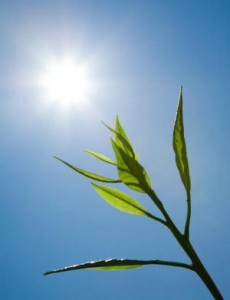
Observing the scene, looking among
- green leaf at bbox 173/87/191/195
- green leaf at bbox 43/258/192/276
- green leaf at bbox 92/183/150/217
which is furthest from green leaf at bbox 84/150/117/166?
green leaf at bbox 43/258/192/276

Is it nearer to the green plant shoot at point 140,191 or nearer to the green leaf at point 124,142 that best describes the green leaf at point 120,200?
the green plant shoot at point 140,191

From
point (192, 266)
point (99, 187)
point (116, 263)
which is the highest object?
point (99, 187)

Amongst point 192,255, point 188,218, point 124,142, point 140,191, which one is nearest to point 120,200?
point 140,191

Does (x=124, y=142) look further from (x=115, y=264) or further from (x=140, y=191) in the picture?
(x=115, y=264)

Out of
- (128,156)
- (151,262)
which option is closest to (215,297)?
(151,262)

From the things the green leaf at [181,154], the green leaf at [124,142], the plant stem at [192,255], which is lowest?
the plant stem at [192,255]

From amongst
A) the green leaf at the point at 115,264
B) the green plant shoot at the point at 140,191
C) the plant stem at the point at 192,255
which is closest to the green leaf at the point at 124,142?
the green plant shoot at the point at 140,191

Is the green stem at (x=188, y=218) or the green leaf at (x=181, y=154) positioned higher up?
the green leaf at (x=181, y=154)

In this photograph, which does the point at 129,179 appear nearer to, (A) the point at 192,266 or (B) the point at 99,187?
(B) the point at 99,187
